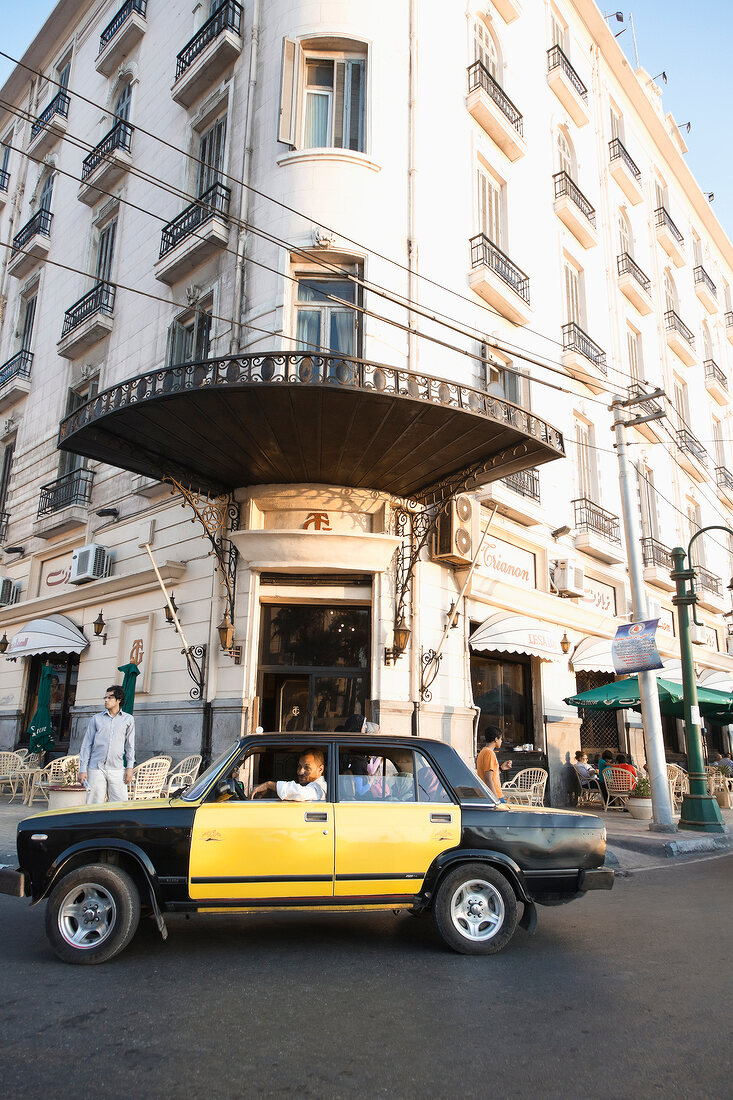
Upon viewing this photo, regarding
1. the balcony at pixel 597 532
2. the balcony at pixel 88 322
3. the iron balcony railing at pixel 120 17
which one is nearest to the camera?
the balcony at pixel 88 322

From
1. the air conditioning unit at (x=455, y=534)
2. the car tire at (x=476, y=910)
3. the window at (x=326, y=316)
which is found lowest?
the car tire at (x=476, y=910)

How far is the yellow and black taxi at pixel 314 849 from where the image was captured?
5.30 metres

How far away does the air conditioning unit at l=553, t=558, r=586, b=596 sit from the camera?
56.0 feet

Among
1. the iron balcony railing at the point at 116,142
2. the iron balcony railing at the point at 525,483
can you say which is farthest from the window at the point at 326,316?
the iron balcony railing at the point at 116,142

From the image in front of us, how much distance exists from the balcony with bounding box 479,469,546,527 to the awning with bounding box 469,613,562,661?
2.21 metres

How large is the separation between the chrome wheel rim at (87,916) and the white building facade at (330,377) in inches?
257

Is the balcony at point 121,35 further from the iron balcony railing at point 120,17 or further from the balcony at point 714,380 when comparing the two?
the balcony at point 714,380

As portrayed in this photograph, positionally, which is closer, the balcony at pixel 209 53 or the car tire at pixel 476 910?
the car tire at pixel 476 910

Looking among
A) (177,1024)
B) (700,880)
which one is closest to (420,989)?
(177,1024)

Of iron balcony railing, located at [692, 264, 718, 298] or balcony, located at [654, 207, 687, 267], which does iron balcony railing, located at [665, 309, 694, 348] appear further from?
iron balcony railing, located at [692, 264, 718, 298]

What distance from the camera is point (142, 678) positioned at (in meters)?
14.5

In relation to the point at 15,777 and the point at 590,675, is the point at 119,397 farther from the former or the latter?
the point at 590,675

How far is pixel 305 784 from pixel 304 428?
6.42m

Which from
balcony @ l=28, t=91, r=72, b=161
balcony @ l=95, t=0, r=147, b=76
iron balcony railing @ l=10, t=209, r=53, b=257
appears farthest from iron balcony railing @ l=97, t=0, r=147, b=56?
iron balcony railing @ l=10, t=209, r=53, b=257
